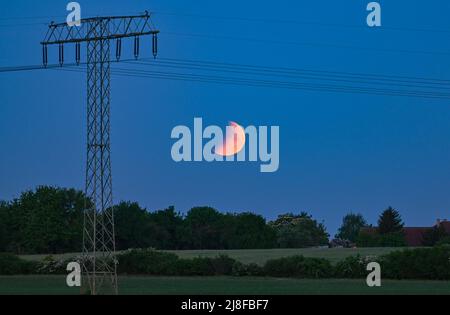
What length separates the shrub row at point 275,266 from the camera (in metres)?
76.2

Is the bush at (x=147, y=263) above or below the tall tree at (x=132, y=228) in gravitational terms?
below

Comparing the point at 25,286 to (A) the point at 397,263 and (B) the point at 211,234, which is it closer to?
(A) the point at 397,263

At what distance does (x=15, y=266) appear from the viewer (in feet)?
292

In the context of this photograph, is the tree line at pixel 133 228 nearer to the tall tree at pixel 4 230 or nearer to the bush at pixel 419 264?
the tall tree at pixel 4 230

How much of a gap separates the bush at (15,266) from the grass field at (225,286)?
5.91 metres

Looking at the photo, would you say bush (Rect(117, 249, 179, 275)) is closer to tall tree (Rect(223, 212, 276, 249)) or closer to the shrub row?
the shrub row

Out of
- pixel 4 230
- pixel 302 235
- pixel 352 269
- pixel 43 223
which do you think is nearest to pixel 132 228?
pixel 43 223

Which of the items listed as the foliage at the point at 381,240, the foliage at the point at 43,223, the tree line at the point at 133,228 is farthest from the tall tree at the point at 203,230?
the foliage at the point at 381,240

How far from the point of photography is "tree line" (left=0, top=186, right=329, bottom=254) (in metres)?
131

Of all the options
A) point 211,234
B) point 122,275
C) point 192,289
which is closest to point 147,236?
point 211,234

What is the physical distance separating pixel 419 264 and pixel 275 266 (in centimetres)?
1286

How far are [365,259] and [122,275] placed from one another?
2243 centimetres

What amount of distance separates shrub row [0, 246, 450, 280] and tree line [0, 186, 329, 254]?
39401 millimetres
